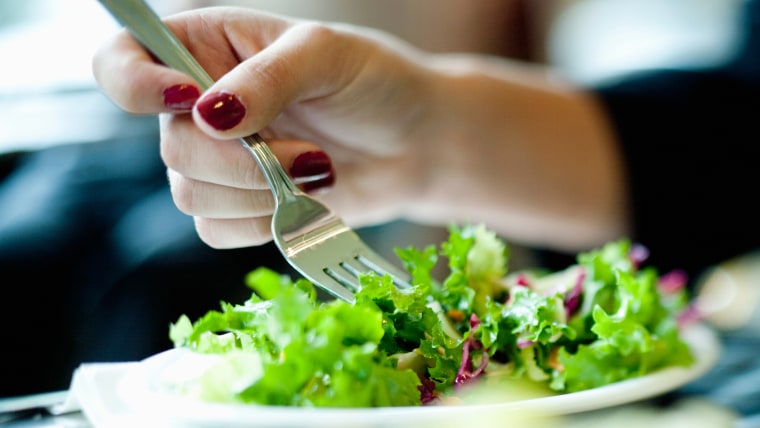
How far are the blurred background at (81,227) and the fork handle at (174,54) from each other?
2.9 inches

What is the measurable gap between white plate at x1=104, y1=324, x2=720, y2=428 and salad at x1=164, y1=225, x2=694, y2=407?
0.06 ft

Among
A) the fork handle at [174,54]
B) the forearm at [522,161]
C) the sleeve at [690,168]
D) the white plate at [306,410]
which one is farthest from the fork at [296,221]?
the sleeve at [690,168]

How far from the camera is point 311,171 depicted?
662 millimetres

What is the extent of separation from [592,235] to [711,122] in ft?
1.08

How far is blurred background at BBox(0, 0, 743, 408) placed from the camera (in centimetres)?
77

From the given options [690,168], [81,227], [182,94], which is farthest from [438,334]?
[690,168]

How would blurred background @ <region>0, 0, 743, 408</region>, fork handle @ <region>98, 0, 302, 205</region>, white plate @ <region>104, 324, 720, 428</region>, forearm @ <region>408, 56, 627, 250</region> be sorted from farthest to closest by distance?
forearm @ <region>408, 56, 627, 250</region> → blurred background @ <region>0, 0, 743, 408</region> → fork handle @ <region>98, 0, 302, 205</region> → white plate @ <region>104, 324, 720, 428</region>

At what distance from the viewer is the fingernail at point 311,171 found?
654 mm

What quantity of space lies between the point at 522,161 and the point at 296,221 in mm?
943

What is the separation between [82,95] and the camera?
1308mm

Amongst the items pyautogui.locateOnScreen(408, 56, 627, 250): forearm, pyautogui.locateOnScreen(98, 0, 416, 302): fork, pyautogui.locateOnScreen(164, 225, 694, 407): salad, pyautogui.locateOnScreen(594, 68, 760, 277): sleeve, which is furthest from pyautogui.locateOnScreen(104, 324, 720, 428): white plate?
pyautogui.locateOnScreen(594, 68, 760, 277): sleeve

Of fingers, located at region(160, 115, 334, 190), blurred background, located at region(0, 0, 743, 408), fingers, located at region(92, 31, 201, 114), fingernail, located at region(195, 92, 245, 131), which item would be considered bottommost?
blurred background, located at region(0, 0, 743, 408)

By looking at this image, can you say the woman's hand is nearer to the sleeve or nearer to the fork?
the fork

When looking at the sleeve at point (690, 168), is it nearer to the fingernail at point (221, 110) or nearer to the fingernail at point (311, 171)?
the fingernail at point (311, 171)
